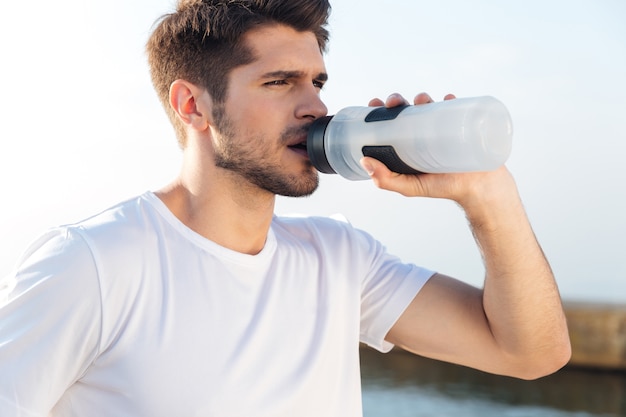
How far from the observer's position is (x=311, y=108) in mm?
1534

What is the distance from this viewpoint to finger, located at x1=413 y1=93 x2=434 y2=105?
1.34 meters

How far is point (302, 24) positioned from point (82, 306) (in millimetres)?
734

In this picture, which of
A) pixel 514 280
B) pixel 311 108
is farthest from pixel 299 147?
pixel 514 280

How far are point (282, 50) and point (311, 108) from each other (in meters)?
0.15

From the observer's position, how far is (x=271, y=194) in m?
1.59

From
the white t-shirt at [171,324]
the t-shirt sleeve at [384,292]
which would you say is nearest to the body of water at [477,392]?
the t-shirt sleeve at [384,292]

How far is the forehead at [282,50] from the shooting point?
5.15 ft

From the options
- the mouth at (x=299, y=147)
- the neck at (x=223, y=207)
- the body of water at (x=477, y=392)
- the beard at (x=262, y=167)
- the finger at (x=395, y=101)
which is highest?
the finger at (x=395, y=101)

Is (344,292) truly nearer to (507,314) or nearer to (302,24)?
(507,314)

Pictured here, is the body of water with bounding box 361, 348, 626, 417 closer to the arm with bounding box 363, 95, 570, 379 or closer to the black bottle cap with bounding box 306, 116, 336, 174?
the arm with bounding box 363, 95, 570, 379

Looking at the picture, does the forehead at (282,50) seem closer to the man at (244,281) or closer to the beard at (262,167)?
the man at (244,281)

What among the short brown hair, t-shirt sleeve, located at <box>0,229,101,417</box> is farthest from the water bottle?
t-shirt sleeve, located at <box>0,229,101,417</box>

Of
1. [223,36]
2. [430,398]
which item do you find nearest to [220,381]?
[223,36]

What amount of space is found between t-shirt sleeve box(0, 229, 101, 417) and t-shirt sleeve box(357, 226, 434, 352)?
633 millimetres
